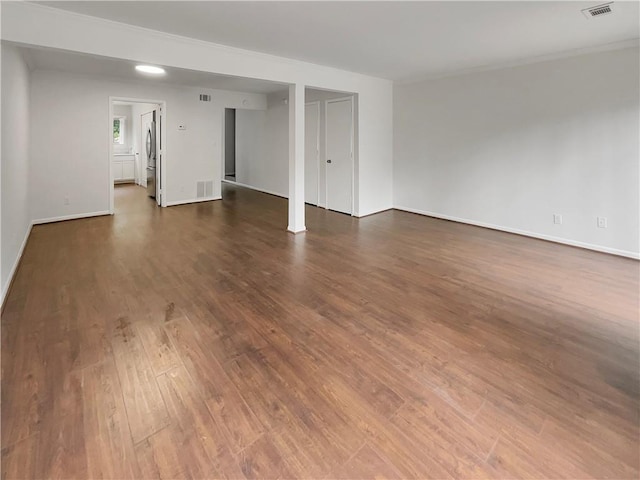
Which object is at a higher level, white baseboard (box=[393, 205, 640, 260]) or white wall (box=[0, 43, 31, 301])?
white wall (box=[0, 43, 31, 301])

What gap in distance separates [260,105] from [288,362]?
25.7 feet

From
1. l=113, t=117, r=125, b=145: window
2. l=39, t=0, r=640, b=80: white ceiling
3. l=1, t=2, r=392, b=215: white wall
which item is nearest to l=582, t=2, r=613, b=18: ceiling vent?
l=39, t=0, r=640, b=80: white ceiling

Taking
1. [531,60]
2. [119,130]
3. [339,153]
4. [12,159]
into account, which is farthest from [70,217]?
[531,60]

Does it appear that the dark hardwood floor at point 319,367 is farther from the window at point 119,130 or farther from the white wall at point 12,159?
the window at point 119,130

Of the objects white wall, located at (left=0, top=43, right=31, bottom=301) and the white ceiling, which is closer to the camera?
the white ceiling

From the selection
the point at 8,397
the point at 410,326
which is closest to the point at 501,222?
the point at 410,326

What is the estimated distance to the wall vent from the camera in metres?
7.94

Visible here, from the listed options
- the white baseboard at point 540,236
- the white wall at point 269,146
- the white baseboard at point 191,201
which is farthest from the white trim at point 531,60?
the white baseboard at point 191,201

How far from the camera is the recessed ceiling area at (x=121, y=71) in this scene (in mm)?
4610

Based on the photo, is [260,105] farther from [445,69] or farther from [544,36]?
[544,36]

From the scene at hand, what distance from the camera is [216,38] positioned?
3807mm

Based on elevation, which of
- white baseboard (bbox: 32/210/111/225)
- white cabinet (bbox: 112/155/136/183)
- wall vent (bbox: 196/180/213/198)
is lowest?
white baseboard (bbox: 32/210/111/225)

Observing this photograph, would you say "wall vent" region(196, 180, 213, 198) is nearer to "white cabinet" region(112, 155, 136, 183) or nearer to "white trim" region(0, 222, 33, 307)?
"white trim" region(0, 222, 33, 307)

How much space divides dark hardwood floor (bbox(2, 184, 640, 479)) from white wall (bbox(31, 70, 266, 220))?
231 centimetres
